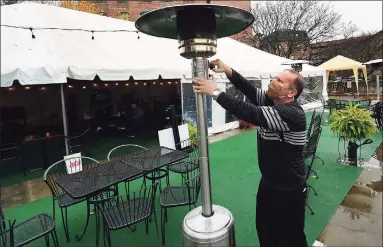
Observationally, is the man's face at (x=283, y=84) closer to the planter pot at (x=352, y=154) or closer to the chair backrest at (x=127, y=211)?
the chair backrest at (x=127, y=211)

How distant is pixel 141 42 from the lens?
26.9 ft

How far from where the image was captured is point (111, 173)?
3.35 meters

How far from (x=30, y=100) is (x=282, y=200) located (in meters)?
11.3

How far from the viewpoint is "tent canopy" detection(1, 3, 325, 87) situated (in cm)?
501

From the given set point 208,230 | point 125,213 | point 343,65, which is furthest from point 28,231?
point 343,65

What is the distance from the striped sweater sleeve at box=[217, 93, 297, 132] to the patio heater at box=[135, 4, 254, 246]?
146mm

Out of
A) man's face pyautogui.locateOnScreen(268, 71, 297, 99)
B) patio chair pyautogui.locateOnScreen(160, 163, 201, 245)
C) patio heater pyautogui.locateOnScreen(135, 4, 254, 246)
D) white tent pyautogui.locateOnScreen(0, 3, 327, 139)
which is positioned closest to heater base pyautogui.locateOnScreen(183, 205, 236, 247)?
patio heater pyautogui.locateOnScreen(135, 4, 254, 246)

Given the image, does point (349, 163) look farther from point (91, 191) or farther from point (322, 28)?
point (322, 28)

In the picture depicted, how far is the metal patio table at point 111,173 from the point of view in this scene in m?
2.90

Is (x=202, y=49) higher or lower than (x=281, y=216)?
higher

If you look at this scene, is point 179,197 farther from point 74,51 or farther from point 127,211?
point 74,51

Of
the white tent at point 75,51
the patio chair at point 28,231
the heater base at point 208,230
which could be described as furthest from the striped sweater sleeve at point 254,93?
the white tent at point 75,51

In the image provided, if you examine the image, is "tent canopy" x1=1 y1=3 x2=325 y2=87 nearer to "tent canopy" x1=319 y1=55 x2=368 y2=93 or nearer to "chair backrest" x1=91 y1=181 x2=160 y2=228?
"chair backrest" x1=91 y1=181 x2=160 y2=228

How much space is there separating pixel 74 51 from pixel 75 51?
4cm
